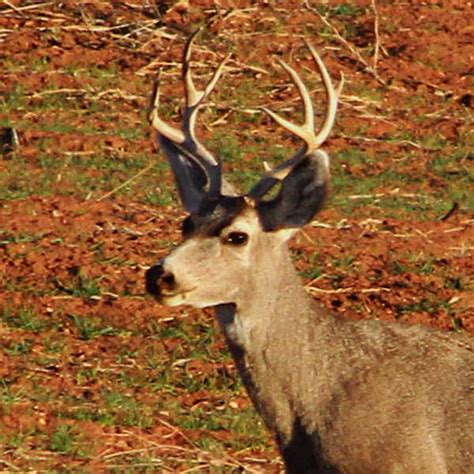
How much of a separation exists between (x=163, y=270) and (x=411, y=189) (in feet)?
23.0

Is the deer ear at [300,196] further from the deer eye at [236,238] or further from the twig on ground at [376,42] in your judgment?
the twig on ground at [376,42]

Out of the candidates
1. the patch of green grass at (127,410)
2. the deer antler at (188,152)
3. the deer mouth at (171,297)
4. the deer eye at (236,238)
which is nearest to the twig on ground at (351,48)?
the patch of green grass at (127,410)

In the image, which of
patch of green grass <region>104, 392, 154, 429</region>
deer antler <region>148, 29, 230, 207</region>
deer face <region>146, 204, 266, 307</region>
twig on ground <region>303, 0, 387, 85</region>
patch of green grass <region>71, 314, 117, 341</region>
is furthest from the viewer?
twig on ground <region>303, 0, 387, 85</region>

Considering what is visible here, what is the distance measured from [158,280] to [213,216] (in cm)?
48

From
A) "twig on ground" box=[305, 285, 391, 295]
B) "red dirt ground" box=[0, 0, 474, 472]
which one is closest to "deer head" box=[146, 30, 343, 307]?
"red dirt ground" box=[0, 0, 474, 472]

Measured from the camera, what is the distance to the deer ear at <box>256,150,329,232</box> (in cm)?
844

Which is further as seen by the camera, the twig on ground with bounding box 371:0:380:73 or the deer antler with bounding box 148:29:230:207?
the twig on ground with bounding box 371:0:380:73

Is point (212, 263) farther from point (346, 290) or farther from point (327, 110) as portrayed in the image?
point (346, 290)

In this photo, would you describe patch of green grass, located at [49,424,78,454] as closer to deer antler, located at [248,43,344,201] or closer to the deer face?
the deer face

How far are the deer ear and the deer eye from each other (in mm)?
176

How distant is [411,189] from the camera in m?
14.9

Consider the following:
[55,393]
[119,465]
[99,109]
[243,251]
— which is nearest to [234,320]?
[243,251]

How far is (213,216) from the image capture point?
329 inches

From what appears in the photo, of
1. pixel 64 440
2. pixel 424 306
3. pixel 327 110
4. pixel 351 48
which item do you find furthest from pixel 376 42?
pixel 327 110
